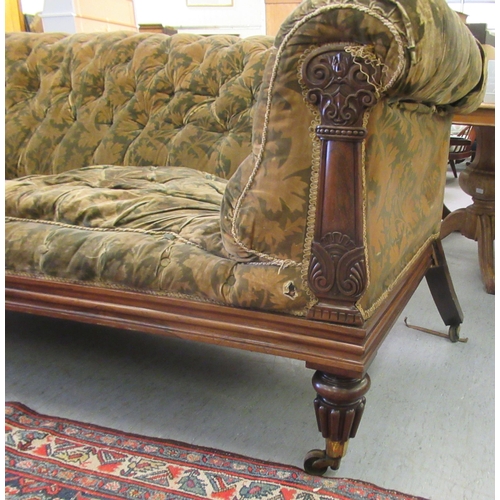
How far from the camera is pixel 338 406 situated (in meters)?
0.94

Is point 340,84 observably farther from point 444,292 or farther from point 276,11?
point 276,11

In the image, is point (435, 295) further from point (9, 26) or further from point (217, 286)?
point (9, 26)

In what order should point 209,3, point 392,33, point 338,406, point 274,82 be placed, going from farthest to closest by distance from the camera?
point 209,3 → point 338,406 → point 274,82 → point 392,33

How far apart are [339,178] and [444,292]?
33.8 inches

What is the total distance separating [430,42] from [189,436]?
0.93 metres

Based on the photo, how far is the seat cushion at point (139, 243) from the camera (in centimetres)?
94

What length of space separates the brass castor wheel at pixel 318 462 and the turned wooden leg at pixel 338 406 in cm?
1

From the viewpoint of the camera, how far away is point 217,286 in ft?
3.16

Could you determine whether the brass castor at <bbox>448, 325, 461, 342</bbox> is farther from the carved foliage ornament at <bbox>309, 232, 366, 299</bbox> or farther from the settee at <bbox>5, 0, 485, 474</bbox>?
the carved foliage ornament at <bbox>309, 232, 366, 299</bbox>

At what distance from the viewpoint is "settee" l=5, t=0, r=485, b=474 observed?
77 centimetres

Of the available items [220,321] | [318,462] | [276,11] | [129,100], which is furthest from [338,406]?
[276,11]

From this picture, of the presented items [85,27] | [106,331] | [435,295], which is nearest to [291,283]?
[435,295]

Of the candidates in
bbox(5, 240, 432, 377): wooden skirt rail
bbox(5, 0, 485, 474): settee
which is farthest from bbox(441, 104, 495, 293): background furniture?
bbox(5, 240, 432, 377): wooden skirt rail

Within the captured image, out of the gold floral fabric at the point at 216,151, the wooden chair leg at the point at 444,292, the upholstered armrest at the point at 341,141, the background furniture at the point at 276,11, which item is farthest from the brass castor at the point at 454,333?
the background furniture at the point at 276,11
